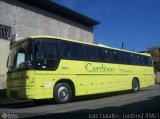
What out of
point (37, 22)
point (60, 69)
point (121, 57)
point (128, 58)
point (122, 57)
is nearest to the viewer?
point (60, 69)

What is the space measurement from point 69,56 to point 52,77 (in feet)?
5.59

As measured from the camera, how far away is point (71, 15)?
104ft

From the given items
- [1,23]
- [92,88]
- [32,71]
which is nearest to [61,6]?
[1,23]

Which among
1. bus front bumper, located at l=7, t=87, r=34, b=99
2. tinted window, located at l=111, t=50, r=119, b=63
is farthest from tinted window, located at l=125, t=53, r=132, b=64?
bus front bumper, located at l=7, t=87, r=34, b=99

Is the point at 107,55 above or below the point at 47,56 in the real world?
above

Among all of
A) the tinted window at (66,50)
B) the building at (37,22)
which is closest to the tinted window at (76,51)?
the tinted window at (66,50)

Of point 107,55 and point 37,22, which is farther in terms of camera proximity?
point 37,22

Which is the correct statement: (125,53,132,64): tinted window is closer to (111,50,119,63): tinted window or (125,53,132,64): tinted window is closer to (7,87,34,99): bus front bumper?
(111,50,119,63): tinted window

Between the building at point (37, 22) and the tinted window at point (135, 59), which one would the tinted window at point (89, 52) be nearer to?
the tinted window at point (135, 59)

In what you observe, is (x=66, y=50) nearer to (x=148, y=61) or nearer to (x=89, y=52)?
(x=89, y=52)

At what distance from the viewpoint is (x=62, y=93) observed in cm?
1611

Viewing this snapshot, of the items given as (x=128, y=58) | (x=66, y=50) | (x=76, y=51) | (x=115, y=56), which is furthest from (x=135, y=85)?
(x=66, y=50)

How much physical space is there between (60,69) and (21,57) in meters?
2.01

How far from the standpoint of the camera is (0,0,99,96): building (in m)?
24.2
